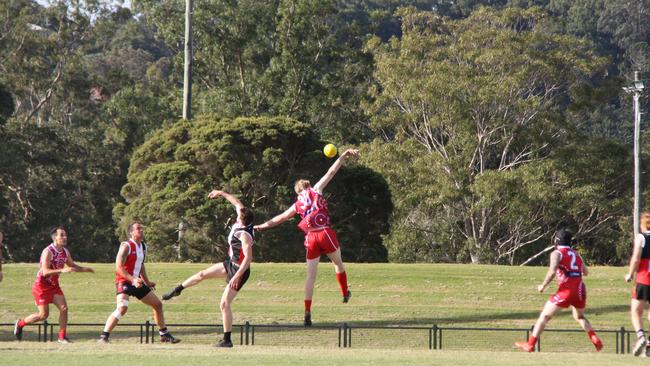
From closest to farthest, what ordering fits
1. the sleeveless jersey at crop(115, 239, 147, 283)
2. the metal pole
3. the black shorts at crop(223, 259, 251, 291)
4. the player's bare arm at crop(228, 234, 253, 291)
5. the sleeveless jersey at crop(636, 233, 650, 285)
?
the sleeveless jersey at crop(636, 233, 650, 285) < the player's bare arm at crop(228, 234, 253, 291) < the black shorts at crop(223, 259, 251, 291) < the sleeveless jersey at crop(115, 239, 147, 283) < the metal pole

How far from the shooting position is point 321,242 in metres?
17.0

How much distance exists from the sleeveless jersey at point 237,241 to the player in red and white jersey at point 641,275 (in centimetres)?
518

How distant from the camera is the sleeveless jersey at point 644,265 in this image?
49.5 ft

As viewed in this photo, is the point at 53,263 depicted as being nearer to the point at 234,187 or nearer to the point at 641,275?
the point at 641,275

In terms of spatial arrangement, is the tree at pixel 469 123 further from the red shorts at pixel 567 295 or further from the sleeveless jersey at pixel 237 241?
the sleeveless jersey at pixel 237 241

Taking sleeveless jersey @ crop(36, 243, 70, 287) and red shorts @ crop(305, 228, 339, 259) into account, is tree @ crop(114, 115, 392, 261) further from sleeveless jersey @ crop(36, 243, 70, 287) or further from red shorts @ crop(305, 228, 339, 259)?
red shorts @ crop(305, 228, 339, 259)

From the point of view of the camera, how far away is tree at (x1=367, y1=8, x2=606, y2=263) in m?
50.6

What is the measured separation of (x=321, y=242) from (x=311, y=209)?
1.89 feet

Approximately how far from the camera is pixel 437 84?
50500mm

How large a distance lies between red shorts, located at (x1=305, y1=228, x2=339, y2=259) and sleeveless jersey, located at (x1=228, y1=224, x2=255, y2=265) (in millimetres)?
1644

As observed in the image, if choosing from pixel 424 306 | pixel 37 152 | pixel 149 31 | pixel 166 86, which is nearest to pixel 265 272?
pixel 424 306

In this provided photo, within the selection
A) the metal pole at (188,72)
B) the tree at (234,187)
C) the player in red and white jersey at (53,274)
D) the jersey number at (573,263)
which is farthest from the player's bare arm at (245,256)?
the metal pole at (188,72)

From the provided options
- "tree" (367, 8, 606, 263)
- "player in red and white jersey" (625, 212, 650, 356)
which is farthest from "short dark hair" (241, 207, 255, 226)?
"tree" (367, 8, 606, 263)

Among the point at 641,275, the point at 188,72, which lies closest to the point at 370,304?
the point at 641,275
